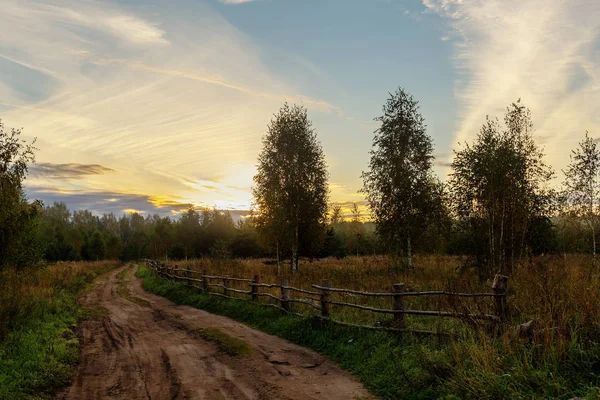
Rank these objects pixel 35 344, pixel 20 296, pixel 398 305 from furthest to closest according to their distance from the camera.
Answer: pixel 20 296 < pixel 35 344 < pixel 398 305

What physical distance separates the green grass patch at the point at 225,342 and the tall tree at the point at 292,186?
15816 millimetres

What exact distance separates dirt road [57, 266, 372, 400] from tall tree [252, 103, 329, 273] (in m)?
14.5

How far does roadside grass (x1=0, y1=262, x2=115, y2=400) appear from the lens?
6.98m

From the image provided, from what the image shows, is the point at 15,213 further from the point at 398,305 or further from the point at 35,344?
the point at 398,305

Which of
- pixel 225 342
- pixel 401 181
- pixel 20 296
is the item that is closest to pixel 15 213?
pixel 20 296

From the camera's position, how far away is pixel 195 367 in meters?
8.05

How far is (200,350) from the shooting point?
941 cm

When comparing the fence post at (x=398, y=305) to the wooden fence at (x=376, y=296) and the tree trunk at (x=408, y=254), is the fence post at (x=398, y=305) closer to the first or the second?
the wooden fence at (x=376, y=296)

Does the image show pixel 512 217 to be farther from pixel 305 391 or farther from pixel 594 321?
pixel 305 391

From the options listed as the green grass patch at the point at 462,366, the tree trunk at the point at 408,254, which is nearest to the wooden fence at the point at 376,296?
the green grass patch at the point at 462,366

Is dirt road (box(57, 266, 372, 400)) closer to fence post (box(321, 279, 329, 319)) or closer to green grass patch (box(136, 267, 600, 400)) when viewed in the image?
green grass patch (box(136, 267, 600, 400))

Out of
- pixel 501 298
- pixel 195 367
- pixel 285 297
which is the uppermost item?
pixel 501 298

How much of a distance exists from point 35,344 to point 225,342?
4.65 metres

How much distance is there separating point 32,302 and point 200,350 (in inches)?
309
